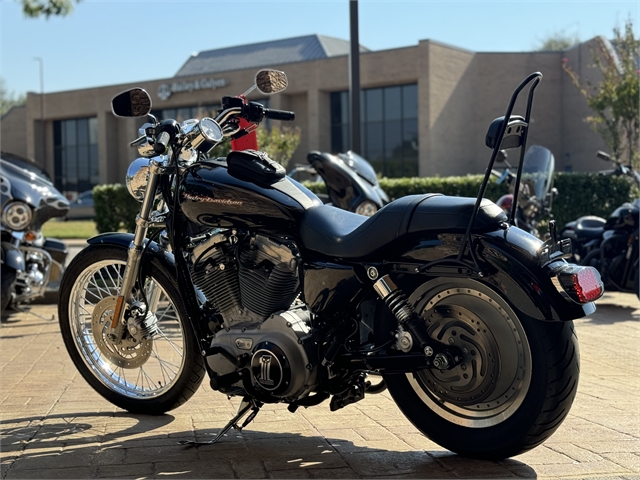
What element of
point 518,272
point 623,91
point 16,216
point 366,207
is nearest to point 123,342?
point 518,272

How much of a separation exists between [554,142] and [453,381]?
4001 centimetres

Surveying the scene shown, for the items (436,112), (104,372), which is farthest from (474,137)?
(104,372)

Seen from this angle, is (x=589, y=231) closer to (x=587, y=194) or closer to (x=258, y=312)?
(x=587, y=194)

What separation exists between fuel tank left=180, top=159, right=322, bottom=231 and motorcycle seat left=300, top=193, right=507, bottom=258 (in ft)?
0.44

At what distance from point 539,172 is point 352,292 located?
6212 millimetres

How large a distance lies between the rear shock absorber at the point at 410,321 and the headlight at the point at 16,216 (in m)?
5.22

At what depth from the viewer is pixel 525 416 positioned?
3.28 m

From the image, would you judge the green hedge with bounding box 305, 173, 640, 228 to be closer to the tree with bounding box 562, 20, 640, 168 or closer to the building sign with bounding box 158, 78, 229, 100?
the tree with bounding box 562, 20, 640, 168

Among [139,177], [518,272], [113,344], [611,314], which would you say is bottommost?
[611,314]

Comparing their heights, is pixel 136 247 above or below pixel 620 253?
above

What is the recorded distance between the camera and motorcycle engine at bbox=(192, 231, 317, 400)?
3553 millimetres

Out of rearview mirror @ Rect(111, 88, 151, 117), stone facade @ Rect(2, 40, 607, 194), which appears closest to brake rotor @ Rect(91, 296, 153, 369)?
rearview mirror @ Rect(111, 88, 151, 117)

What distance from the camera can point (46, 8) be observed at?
1415cm

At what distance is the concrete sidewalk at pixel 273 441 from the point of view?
343 centimetres
